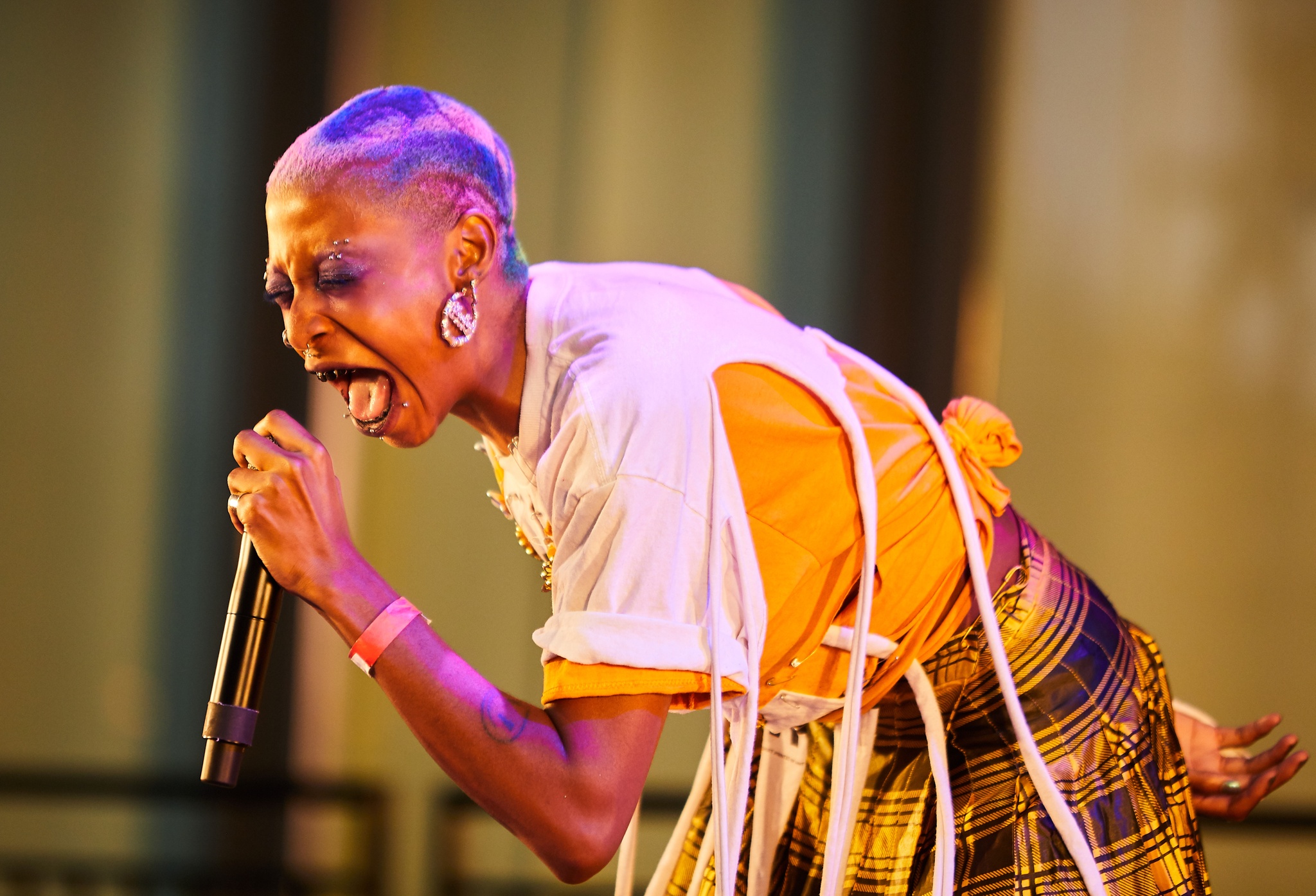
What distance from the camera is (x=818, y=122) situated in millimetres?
2713

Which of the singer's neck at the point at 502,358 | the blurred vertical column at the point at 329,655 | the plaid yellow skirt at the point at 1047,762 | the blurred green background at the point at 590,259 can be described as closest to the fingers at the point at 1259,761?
the plaid yellow skirt at the point at 1047,762

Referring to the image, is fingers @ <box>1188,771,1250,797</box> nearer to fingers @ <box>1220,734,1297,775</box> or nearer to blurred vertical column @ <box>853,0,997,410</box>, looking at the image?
fingers @ <box>1220,734,1297,775</box>

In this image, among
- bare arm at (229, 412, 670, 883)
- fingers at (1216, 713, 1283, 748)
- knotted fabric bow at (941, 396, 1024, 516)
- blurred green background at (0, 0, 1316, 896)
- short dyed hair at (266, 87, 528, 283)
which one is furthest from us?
blurred green background at (0, 0, 1316, 896)

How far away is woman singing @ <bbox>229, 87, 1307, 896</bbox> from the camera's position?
841mm

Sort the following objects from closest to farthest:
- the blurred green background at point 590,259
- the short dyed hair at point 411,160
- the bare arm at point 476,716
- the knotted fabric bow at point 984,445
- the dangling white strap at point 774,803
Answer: the bare arm at point 476,716, the short dyed hair at point 411,160, the knotted fabric bow at point 984,445, the dangling white strap at point 774,803, the blurred green background at point 590,259

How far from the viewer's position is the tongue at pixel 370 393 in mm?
974

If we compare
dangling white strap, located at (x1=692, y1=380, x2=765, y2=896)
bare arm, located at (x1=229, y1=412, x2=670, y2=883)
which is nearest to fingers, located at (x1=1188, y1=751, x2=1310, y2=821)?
dangling white strap, located at (x1=692, y1=380, x2=765, y2=896)

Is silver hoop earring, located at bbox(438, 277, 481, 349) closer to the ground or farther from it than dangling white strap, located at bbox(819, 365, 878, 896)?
farther from it

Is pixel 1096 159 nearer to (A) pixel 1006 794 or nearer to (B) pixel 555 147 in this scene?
(B) pixel 555 147

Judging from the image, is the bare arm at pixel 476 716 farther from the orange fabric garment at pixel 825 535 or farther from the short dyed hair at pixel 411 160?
the short dyed hair at pixel 411 160

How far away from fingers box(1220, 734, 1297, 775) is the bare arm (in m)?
0.81

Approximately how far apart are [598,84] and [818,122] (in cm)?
53

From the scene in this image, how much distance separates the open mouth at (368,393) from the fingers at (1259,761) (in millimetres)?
1019

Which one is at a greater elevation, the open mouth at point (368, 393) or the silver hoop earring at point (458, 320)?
the silver hoop earring at point (458, 320)
